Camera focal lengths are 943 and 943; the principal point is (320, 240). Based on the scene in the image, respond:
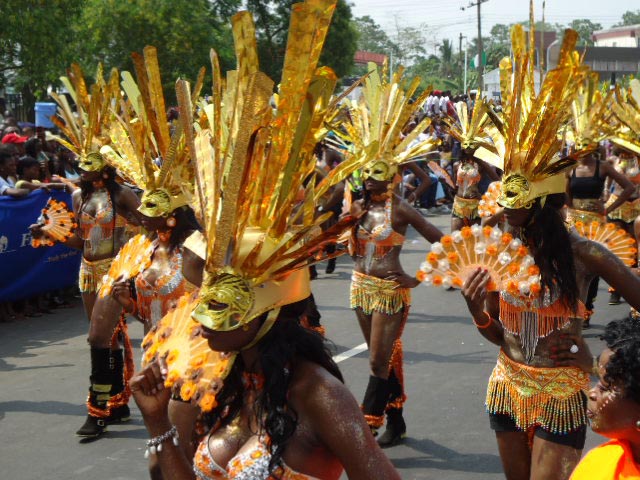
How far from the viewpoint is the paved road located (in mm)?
5953

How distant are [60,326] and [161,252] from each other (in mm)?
5215

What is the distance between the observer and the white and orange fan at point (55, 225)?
7.34 meters

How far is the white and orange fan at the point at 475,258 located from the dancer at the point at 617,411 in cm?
100

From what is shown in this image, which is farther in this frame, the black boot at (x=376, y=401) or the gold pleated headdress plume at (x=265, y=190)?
the black boot at (x=376, y=401)

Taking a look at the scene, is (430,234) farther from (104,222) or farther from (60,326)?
(60,326)

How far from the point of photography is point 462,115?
13.1 meters

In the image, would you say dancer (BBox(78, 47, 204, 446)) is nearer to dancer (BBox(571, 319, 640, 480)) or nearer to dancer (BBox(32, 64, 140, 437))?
dancer (BBox(32, 64, 140, 437))

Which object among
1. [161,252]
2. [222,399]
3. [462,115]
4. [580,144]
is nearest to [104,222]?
[161,252]

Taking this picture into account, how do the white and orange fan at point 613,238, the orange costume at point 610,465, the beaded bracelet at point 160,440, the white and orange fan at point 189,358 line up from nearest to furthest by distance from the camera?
the orange costume at point 610,465 < the white and orange fan at point 189,358 < the beaded bracelet at point 160,440 < the white and orange fan at point 613,238

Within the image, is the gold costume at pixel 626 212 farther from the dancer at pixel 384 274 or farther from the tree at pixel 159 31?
the tree at pixel 159 31

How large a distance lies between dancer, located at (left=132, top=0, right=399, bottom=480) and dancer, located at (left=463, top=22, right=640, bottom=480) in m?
1.35

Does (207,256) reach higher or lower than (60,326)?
higher

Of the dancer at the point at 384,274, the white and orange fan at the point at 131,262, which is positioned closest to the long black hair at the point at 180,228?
the white and orange fan at the point at 131,262

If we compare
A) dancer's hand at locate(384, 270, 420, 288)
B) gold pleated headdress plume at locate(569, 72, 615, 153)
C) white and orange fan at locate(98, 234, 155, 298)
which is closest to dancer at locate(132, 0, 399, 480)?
white and orange fan at locate(98, 234, 155, 298)
